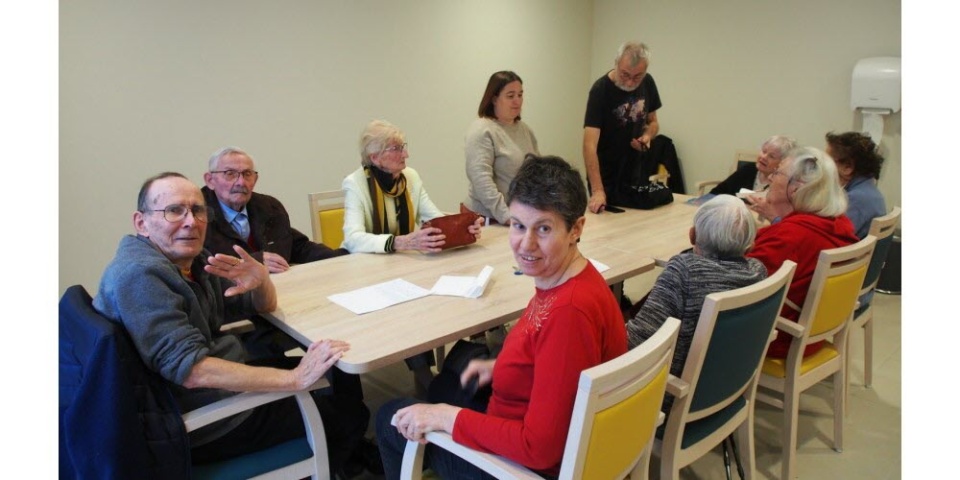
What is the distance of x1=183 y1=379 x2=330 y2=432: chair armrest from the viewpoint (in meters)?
1.52

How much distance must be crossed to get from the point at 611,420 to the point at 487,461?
11.2 inches

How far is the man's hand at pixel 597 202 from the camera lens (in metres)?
3.31

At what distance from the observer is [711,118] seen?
5.48m

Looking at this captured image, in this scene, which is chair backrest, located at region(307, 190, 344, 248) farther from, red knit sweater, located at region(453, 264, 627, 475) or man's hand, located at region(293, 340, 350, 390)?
red knit sweater, located at region(453, 264, 627, 475)

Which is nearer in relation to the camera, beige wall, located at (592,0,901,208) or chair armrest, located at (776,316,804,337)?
chair armrest, located at (776,316,804,337)

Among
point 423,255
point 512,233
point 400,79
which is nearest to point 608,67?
point 400,79

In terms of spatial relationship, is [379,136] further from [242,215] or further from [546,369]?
[546,369]

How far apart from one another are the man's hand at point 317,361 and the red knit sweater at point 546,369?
0.40 meters

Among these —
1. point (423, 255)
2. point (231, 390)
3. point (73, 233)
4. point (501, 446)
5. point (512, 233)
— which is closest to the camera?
point (501, 446)

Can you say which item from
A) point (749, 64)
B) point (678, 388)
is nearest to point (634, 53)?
point (678, 388)

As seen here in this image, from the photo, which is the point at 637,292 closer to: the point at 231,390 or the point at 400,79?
the point at 400,79

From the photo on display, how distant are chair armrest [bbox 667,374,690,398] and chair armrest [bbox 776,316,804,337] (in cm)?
65

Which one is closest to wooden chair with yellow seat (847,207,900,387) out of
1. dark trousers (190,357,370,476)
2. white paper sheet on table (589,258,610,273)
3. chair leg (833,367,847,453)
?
chair leg (833,367,847,453)

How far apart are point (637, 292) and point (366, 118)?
2.24 meters
